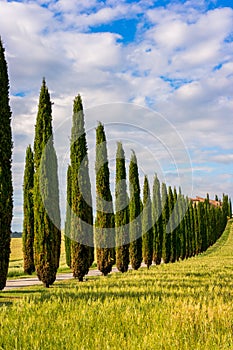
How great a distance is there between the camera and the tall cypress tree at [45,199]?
1995cm

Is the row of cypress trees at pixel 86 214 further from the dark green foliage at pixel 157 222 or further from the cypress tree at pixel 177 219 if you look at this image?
the cypress tree at pixel 177 219

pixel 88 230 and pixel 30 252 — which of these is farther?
pixel 30 252

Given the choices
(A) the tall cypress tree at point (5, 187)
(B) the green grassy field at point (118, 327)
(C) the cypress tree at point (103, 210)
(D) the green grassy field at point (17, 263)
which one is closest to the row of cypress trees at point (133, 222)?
(C) the cypress tree at point (103, 210)

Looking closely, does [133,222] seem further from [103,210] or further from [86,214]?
[86,214]

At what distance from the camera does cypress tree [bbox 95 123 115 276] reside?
26.5 m

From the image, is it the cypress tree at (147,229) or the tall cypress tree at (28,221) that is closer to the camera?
the tall cypress tree at (28,221)

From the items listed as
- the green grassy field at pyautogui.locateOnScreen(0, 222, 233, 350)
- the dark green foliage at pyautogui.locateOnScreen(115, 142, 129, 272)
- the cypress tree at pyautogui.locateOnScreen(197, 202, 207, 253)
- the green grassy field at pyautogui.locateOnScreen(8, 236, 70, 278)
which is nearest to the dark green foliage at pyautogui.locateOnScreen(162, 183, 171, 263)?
the green grassy field at pyautogui.locateOnScreen(8, 236, 70, 278)

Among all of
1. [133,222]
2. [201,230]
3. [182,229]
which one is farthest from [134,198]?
[201,230]

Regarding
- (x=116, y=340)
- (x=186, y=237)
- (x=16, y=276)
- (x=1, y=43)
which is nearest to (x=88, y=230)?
(x=1, y=43)

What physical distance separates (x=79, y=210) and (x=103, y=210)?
11.8ft

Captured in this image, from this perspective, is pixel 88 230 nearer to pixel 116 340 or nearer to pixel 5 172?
pixel 5 172

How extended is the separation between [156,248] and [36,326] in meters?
33.2

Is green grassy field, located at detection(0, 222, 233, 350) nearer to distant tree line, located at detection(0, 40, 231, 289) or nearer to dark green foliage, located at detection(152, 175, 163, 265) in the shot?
distant tree line, located at detection(0, 40, 231, 289)

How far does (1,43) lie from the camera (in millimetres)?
16969
